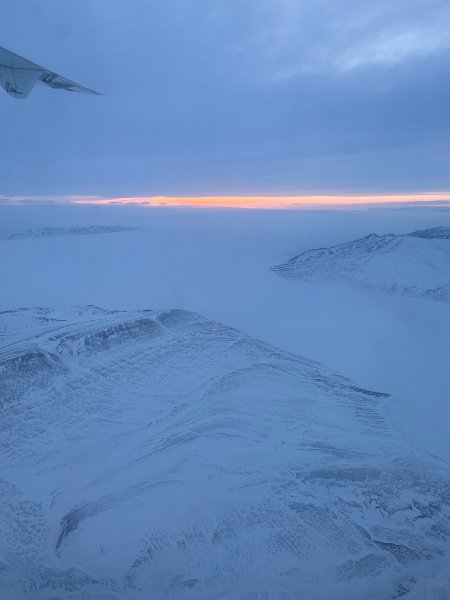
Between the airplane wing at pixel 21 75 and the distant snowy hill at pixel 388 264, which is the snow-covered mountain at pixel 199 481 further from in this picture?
the distant snowy hill at pixel 388 264

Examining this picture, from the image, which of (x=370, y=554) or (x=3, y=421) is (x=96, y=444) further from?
(x=370, y=554)

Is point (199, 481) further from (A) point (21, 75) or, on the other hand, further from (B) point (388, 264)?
(B) point (388, 264)

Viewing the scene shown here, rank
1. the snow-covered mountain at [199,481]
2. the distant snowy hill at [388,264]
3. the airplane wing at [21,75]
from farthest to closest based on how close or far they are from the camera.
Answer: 1. the distant snowy hill at [388,264]
2. the snow-covered mountain at [199,481]
3. the airplane wing at [21,75]

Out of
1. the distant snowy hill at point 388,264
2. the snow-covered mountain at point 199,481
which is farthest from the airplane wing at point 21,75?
the distant snowy hill at point 388,264

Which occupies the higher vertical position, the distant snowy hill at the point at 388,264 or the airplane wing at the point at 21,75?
the airplane wing at the point at 21,75

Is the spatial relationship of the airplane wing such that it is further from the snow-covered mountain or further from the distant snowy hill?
the distant snowy hill

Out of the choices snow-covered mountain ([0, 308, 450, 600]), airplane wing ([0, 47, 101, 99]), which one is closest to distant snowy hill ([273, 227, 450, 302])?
snow-covered mountain ([0, 308, 450, 600])

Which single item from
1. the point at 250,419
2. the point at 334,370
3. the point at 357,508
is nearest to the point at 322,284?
the point at 334,370
